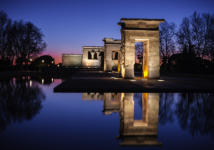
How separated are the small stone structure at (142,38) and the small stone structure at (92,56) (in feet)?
94.9

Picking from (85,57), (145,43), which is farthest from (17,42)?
(145,43)

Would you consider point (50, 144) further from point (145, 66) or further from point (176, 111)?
point (145, 66)

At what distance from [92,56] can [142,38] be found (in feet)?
98.0

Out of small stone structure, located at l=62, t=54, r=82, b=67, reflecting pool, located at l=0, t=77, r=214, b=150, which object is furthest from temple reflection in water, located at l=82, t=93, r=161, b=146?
small stone structure, located at l=62, t=54, r=82, b=67

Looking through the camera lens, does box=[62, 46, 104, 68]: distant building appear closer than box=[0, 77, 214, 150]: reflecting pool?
No

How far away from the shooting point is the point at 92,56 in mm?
44844

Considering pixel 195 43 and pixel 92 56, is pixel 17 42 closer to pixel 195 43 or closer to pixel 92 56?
pixel 92 56

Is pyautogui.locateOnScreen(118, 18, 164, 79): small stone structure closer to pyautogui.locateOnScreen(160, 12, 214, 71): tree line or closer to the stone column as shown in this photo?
pyautogui.locateOnScreen(160, 12, 214, 71): tree line

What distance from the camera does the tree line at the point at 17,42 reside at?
3309 cm

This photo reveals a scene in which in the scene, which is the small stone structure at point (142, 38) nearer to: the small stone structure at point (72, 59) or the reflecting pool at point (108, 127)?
the reflecting pool at point (108, 127)

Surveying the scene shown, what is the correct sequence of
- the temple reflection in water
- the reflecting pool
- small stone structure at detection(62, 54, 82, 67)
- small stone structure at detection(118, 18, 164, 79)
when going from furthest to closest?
small stone structure at detection(62, 54, 82, 67) < small stone structure at detection(118, 18, 164, 79) < the temple reflection in water < the reflecting pool

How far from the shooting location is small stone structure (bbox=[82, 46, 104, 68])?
44.5 meters

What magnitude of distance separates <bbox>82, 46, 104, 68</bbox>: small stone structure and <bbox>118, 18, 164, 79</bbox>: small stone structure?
28.9 metres

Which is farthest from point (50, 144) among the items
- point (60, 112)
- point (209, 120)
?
point (209, 120)
